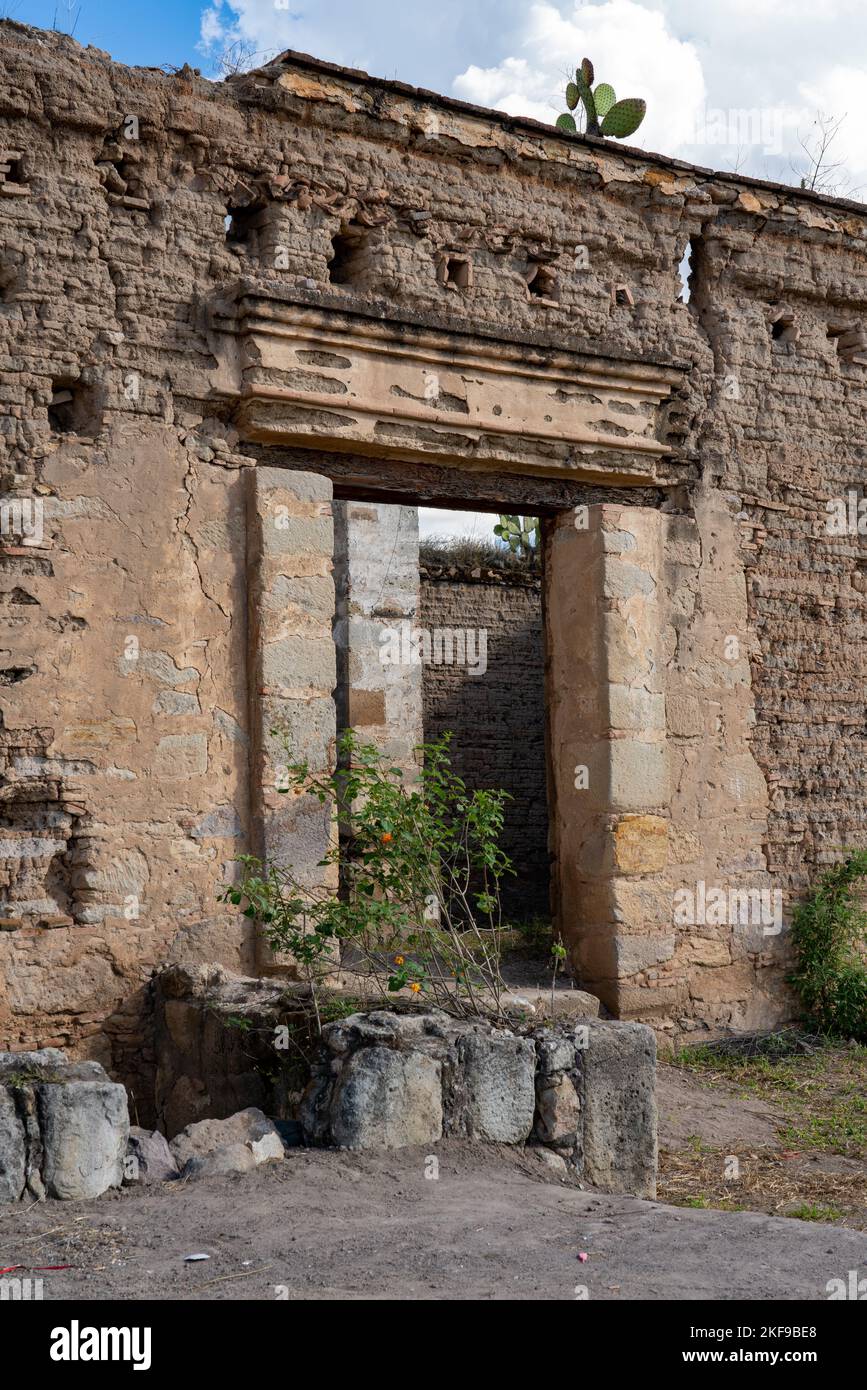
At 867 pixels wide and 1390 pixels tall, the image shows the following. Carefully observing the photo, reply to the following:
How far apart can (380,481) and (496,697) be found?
5.09 metres

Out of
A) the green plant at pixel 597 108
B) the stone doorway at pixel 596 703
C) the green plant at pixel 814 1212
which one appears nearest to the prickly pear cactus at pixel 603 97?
the green plant at pixel 597 108

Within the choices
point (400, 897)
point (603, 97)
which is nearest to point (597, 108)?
point (603, 97)

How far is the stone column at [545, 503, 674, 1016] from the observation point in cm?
688

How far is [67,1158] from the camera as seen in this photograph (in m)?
4.02

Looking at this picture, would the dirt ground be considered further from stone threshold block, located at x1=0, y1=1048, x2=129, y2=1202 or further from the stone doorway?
the stone doorway

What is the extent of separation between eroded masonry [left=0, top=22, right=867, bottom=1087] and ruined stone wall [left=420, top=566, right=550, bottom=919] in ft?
12.6

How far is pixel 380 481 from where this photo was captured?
6684 millimetres

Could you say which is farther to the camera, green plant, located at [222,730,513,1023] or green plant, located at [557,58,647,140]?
green plant, located at [557,58,647,140]

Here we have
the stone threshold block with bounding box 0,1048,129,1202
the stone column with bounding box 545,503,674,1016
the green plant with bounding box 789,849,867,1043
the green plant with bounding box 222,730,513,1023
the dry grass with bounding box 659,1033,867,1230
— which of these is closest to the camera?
the stone threshold block with bounding box 0,1048,129,1202

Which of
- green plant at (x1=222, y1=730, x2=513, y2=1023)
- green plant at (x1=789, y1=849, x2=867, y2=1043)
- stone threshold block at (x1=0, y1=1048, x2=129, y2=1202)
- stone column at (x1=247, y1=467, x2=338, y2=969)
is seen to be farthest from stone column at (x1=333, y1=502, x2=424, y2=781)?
stone threshold block at (x1=0, y1=1048, x2=129, y2=1202)

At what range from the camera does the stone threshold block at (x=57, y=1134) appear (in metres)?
3.95

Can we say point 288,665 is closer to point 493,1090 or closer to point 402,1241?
point 493,1090

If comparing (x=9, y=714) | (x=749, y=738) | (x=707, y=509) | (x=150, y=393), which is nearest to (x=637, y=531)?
(x=707, y=509)

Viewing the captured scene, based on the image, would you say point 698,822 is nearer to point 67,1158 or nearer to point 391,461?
point 391,461
